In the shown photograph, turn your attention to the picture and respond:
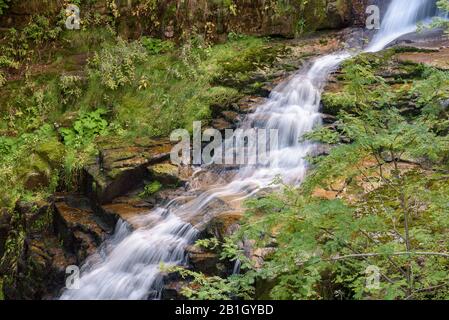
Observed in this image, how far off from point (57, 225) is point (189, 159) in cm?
249

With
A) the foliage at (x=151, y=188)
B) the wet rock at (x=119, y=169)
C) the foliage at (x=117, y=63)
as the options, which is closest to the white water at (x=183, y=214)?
the foliage at (x=151, y=188)

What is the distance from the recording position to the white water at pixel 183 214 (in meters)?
6.64

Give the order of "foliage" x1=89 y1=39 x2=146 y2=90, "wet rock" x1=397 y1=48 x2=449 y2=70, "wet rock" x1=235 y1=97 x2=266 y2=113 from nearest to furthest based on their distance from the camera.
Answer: "wet rock" x1=397 y1=48 x2=449 y2=70
"wet rock" x1=235 y1=97 x2=266 y2=113
"foliage" x1=89 y1=39 x2=146 y2=90

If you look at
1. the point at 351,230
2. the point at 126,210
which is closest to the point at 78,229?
the point at 126,210

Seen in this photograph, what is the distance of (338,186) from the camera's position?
6707 mm

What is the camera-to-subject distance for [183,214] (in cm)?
742

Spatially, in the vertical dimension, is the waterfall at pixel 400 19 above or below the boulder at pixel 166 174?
above

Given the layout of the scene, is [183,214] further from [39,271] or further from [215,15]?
[215,15]

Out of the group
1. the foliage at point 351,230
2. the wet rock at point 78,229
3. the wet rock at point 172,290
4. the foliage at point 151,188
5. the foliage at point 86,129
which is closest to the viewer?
the foliage at point 351,230

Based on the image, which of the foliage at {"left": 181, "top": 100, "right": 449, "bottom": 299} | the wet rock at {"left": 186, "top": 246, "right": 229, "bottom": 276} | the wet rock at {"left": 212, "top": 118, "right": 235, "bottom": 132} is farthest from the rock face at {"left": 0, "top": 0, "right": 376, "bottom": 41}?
the foliage at {"left": 181, "top": 100, "right": 449, "bottom": 299}

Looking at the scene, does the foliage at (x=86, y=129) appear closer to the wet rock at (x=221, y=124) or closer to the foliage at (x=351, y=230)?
the wet rock at (x=221, y=124)

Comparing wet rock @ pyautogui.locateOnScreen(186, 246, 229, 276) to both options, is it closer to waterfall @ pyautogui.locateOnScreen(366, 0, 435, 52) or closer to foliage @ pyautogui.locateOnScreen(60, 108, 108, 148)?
foliage @ pyautogui.locateOnScreen(60, 108, 108, 148)

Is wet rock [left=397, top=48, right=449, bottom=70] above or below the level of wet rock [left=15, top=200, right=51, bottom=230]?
above

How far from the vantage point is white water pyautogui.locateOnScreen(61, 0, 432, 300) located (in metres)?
6.64
